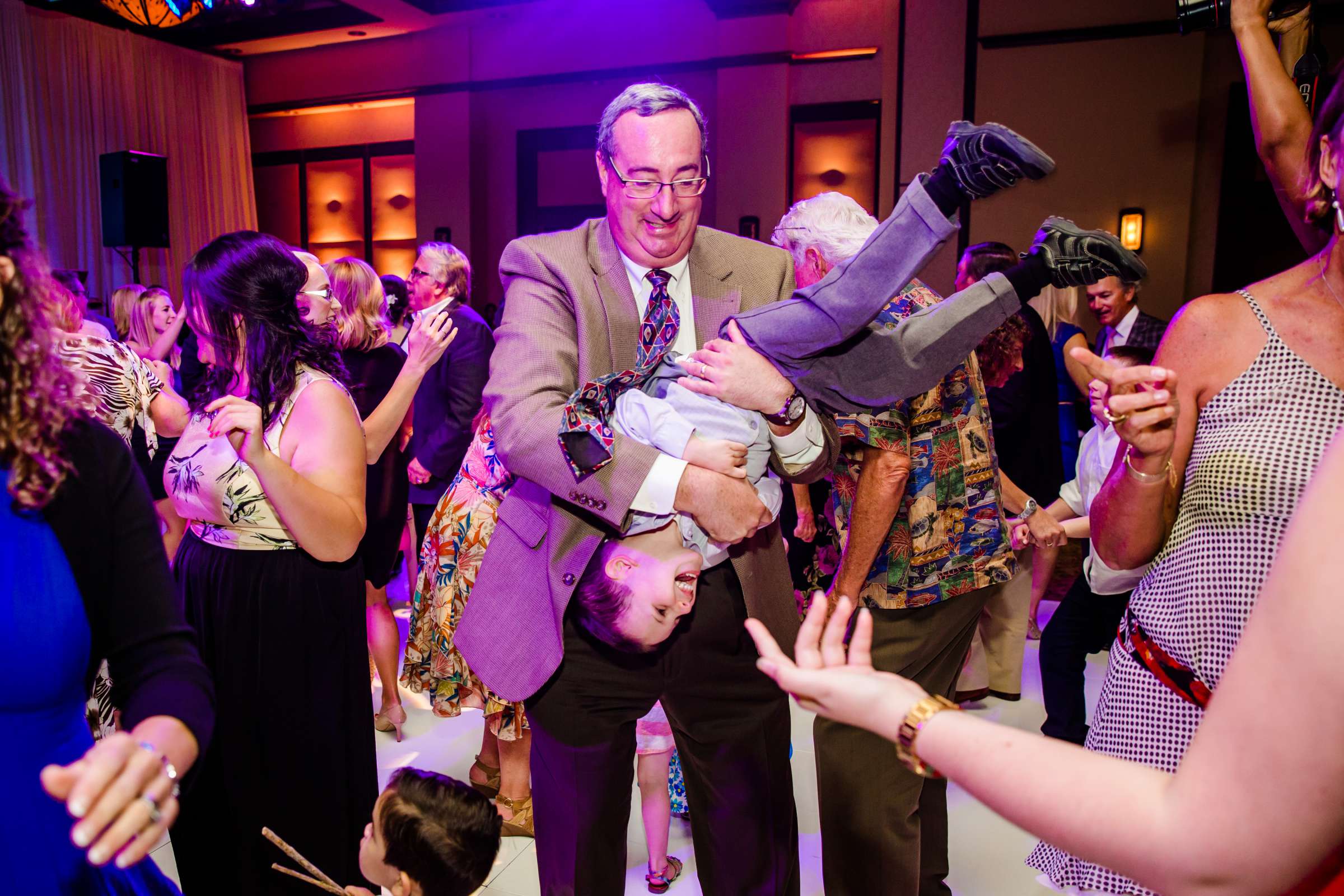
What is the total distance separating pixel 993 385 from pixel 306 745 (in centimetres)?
236

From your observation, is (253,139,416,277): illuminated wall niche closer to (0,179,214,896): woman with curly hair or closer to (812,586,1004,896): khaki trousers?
(812,586,1004,896): khaki trousers

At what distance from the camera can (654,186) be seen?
150cm

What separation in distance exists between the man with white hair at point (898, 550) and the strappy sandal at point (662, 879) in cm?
60

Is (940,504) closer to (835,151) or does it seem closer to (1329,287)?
(1329,287)

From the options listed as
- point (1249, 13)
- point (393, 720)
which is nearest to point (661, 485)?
point (1249, 13)

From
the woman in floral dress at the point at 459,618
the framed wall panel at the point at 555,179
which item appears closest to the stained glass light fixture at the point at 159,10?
the framed wall panel at the point at 555,179

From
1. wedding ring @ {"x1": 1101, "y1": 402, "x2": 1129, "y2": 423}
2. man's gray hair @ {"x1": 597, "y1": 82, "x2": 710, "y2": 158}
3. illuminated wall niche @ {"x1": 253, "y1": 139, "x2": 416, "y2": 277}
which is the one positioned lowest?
wedding ring @ {"x1": 1101, "y1": 402, "x2": 1129, "y2": 423}

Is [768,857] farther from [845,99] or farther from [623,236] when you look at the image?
[845,99]

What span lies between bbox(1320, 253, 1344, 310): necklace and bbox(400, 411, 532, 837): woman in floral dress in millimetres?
1885

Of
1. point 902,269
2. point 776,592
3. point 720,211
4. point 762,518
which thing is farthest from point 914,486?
point 720,211

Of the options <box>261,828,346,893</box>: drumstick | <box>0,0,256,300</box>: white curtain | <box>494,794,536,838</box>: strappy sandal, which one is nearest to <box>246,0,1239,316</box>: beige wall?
<box>0,0,256,300</box>: white curtain

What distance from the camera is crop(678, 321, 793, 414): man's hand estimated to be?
1.32 metres

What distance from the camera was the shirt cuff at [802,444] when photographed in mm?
1427

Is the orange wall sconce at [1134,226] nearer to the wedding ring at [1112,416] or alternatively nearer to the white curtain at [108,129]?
the wedding ring at [1112,416]
